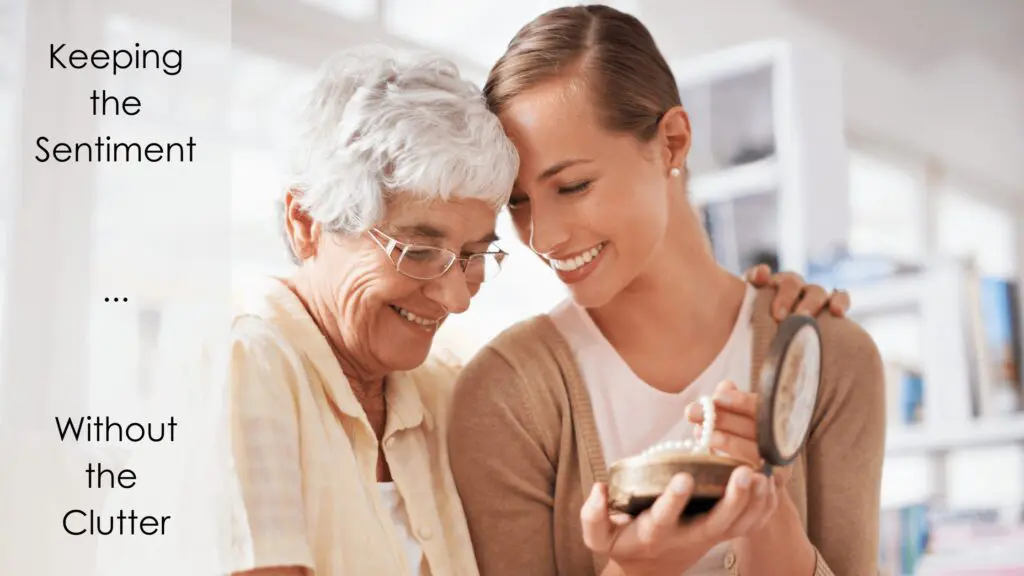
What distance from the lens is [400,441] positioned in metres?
1.51

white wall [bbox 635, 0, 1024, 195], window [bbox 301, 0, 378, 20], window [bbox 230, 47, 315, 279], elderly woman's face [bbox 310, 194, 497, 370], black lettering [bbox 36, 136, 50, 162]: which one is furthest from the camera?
white wall [bbox 635, 0, 1024, 195]

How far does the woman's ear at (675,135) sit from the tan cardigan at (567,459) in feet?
0.85

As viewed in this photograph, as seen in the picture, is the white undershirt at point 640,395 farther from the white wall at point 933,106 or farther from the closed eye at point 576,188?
the white wall at point 933,106

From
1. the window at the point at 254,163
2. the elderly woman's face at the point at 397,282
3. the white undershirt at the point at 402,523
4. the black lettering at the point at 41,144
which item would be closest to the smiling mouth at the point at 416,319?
the elderly woman's face at the point at 397,282

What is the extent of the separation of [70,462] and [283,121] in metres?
0.58

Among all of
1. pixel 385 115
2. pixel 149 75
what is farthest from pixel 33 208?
pixel 385 115

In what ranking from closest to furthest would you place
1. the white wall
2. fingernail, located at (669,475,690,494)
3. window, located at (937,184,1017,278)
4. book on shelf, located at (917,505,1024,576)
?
fingernail, located at (669,475,690,494) → book on shelf, located at (917,505,1024,576) → the white wall → window, located at (937,184,1017,278)

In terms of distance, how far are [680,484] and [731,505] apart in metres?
0.06

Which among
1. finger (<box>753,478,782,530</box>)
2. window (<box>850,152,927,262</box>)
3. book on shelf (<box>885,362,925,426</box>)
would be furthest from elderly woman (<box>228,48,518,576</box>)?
window (<box>850,152,927,262</box>)

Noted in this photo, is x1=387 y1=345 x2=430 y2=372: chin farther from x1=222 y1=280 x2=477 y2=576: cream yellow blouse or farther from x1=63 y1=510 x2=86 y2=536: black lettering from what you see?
x1=63 y1=510 x2=86 y2=536: black lettering

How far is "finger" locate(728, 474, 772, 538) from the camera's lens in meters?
1.13

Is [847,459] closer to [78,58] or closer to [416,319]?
[416,319]

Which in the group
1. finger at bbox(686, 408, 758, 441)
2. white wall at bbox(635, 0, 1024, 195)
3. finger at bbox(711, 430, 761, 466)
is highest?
white wall at bbox(635, 0, 1024, 195)

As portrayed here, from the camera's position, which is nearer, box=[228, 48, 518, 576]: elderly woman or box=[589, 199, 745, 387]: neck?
box=[228, 48, 518, 576]: elderly woman
